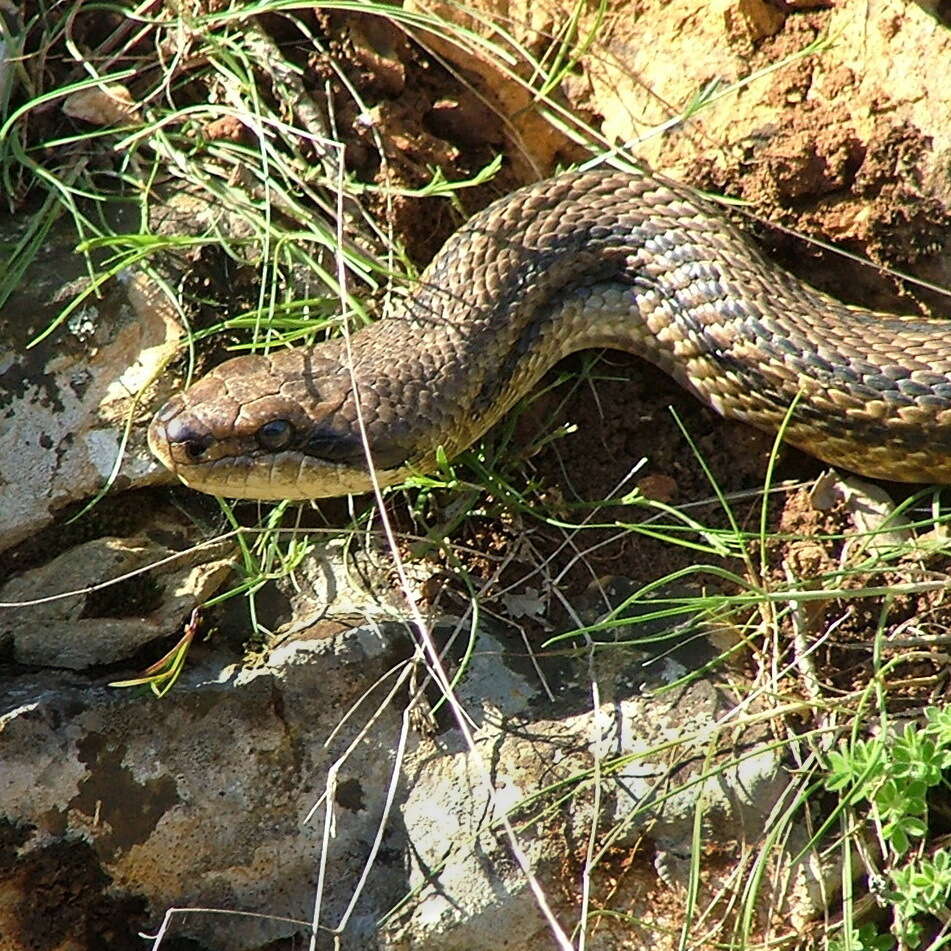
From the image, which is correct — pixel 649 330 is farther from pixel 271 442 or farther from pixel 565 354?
pixel 271 442

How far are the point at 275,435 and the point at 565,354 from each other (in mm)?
1010

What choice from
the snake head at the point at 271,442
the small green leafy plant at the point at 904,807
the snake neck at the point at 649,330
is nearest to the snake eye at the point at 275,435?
the snake head at the point at 271,442

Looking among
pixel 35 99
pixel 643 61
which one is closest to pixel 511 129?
pixel 643 61

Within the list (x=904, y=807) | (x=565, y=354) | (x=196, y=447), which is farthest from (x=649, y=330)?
(x=904, y=807)

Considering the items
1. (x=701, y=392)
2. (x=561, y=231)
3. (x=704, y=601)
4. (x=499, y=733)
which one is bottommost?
(x=499, y=733)

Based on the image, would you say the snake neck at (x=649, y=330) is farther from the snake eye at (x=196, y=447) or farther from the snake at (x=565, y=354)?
the snake eye at (x=196, y=447)

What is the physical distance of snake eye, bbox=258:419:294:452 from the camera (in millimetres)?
3820

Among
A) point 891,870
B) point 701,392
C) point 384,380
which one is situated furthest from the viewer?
point 701,392

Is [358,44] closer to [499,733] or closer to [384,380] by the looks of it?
[384,380]

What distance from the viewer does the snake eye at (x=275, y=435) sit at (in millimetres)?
3820

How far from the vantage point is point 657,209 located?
13.8 ft

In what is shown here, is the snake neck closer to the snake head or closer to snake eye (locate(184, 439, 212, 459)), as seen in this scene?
the snake head

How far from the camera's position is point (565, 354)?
4.25 m

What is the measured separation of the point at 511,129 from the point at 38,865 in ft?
9.14
